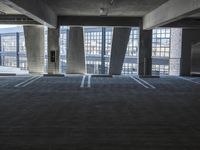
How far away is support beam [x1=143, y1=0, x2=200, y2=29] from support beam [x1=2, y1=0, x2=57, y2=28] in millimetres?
6915

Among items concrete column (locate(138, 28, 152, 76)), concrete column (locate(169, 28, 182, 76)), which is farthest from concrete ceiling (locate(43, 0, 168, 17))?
concrete column (locate(169, 28, 182, 76))

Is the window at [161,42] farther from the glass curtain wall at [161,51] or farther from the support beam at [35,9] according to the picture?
the support beam at [35,9]

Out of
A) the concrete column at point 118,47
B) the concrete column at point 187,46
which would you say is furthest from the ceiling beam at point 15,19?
the concrete column at point 187,46

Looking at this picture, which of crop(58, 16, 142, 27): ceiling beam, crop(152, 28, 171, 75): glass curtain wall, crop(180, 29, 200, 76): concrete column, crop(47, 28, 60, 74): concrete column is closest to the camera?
crop(58, 16, 142, 27): ceiling beam

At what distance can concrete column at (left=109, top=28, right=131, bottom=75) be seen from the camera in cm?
2905

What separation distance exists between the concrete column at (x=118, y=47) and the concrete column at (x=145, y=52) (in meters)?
4.00

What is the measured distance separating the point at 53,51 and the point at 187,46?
36.8ft

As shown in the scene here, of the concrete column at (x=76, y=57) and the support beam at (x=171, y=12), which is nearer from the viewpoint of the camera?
the support beam at (x=171, y=12)

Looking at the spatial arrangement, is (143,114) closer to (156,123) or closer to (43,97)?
(156,123)

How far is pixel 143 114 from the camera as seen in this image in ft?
33.3

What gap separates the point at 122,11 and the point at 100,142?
15.9 meters

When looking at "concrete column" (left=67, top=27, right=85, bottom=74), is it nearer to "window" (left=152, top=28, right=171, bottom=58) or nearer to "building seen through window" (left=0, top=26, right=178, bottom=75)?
"building seen through window" (left=0, top=26, right=178, bottom=75)

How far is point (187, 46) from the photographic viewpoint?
2616cm

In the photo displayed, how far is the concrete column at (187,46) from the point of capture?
25.9 m
